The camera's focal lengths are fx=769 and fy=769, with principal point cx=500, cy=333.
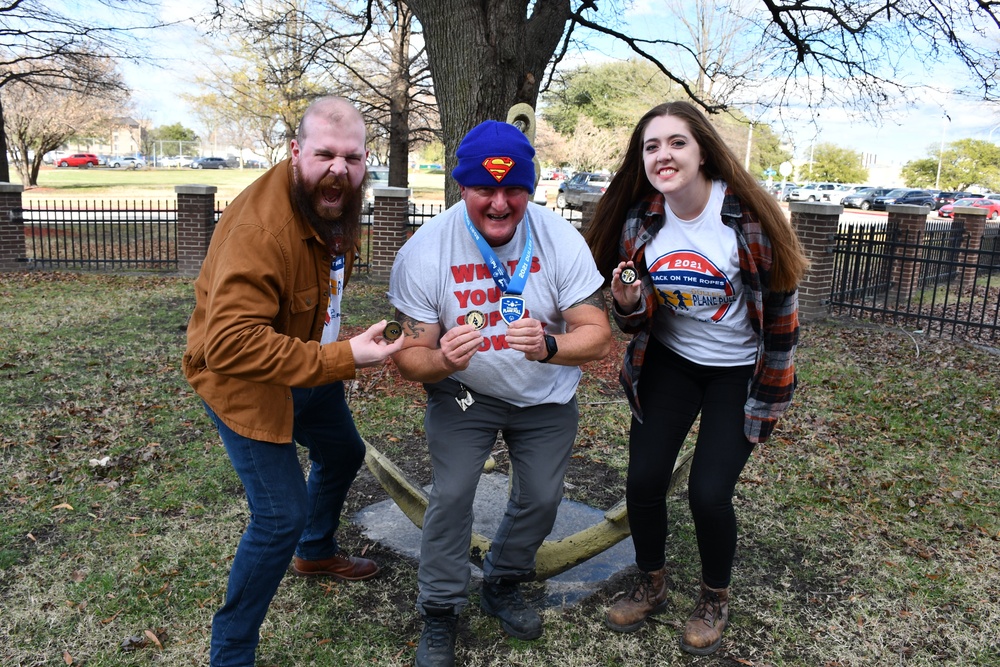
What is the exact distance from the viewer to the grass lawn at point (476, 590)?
2994mm

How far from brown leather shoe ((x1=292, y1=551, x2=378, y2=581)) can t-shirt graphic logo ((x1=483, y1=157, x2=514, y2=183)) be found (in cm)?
187

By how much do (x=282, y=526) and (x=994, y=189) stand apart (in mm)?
66625

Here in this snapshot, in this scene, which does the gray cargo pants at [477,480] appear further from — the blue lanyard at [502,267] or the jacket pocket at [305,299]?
the jacket pocket at [305,299]

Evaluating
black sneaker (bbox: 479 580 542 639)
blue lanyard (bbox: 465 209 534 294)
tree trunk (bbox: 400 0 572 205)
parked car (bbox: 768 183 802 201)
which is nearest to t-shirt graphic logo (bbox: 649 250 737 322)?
blue lanyard (bbox: 465 209 534 294)

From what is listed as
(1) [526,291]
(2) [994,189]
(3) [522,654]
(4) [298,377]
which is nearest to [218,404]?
(4) [298,377]

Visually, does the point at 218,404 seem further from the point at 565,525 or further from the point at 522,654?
the point at 565,525

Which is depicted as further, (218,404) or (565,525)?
(565,525)

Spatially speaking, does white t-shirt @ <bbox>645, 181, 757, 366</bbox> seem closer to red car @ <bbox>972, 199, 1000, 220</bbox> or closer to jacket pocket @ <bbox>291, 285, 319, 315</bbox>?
jacket pocket @ <bbox>291, 285, 319, 315</bbox>

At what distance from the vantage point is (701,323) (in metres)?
2.88

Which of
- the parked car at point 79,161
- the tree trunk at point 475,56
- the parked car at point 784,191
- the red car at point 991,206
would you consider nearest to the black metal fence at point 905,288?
the tree trunk at point 475,56

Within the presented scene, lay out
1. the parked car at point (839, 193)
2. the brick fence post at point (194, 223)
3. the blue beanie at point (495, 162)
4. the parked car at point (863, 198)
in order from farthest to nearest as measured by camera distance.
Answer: the parked car at point (839, 193), the parked car at point (863, 198), the brick fence post at point (194, 223), the blue beanie at point (495, 162)

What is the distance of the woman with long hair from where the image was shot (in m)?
2.72

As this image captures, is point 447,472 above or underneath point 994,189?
underneath

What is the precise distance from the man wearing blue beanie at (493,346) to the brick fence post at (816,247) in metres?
8.15
